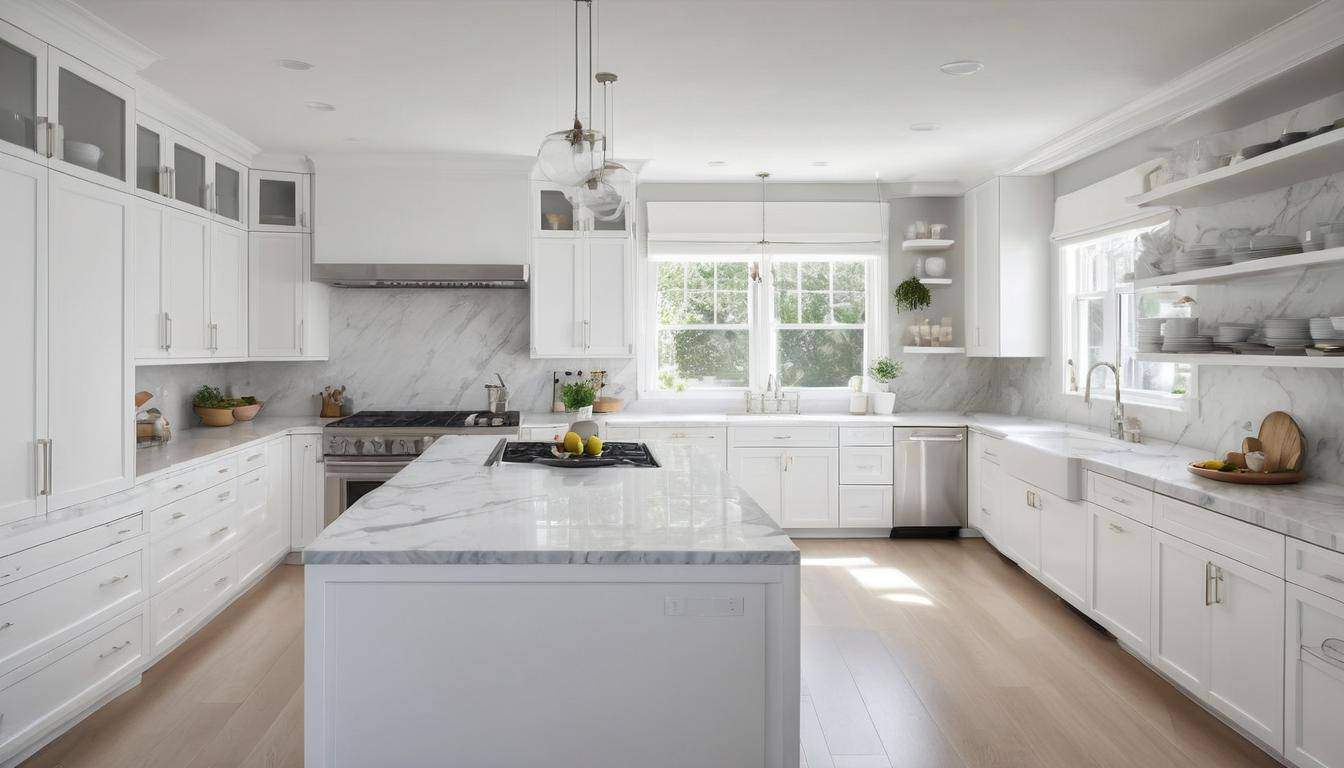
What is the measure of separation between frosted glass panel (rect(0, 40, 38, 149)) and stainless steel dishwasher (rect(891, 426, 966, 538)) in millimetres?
4841

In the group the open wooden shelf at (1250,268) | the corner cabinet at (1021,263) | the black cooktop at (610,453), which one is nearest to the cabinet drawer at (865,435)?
the corner cabinet at (1021,263)

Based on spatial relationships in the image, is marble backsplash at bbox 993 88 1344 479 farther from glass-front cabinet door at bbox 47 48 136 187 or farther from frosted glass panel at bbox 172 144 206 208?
frosted glass panel at bbox 172 144 206 208

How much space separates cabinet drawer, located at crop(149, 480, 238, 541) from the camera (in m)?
3.32

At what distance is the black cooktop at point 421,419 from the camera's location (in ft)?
16.0

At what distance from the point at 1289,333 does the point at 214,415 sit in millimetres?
5532

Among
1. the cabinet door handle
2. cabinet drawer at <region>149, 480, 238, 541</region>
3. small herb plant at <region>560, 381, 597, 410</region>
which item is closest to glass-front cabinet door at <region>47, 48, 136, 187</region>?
cabinet drawer at <region>149, 480, 238, 541</region>

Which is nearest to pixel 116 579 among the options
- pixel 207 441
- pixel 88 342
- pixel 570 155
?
pixel 88 342

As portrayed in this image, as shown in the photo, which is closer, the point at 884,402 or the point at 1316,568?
the point at 1316,568

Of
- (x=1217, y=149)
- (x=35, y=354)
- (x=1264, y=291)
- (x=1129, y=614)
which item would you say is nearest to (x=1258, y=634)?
(x=1129, y=614)

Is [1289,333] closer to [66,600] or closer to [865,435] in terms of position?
[865,435]

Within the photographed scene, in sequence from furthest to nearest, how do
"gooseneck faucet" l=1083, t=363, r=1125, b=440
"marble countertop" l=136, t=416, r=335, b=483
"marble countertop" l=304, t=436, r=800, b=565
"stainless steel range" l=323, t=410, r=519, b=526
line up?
"stainless steel range" l=323, t=410, r=519, b=526 < "gooseneck faucet" l=1083, t=363, r=1125, b=440 < "marble countertop" l=136, t=416, r=335, b=483 < "marble countertop" l=304, t=436, r=800, b=565

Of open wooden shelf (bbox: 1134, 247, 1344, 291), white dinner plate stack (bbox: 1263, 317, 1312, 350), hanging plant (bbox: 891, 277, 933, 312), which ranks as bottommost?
white dinner plate stack (bbox: 1263, 317, 1312, 350)

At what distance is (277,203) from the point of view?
500cm

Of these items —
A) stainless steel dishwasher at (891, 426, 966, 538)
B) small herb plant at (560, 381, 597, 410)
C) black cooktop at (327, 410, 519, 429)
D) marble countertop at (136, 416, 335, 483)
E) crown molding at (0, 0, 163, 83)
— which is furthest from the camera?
stainless steel dishwasher at (891, 426, 966, 538)
